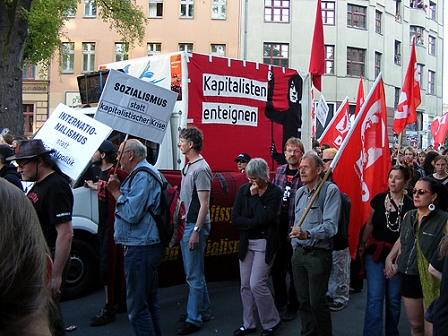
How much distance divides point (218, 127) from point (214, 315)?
9.33 feet

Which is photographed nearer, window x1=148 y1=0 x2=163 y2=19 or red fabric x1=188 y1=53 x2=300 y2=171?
red fabric x1=188 y1=53 x2=300 y2=171

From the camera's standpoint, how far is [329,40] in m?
33.7

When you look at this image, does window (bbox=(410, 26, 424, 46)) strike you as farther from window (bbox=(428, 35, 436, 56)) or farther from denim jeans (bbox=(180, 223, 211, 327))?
denim jeans (bbox=(180, 223, 211, 327))

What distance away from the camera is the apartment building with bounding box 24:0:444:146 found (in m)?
30.9

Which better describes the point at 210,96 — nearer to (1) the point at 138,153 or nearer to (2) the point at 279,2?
(1) the point at 138,153

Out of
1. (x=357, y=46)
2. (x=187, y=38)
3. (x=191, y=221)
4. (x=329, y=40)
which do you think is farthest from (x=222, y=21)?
(x=191, y=221)

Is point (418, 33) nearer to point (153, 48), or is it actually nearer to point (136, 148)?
point (153, 48)

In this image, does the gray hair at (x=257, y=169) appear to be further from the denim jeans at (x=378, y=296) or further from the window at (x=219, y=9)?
the window at (x=219, y=9)

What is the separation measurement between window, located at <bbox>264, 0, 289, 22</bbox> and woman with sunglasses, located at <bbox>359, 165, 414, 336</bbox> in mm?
29941

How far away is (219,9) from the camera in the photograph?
31.6 meters

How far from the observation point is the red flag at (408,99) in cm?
804

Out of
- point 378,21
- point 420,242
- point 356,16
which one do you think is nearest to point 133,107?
point 420,242

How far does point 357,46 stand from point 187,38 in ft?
38.4

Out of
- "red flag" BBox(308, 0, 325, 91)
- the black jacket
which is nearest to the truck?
"red flag" BBox(308, 0, 325, 91)
